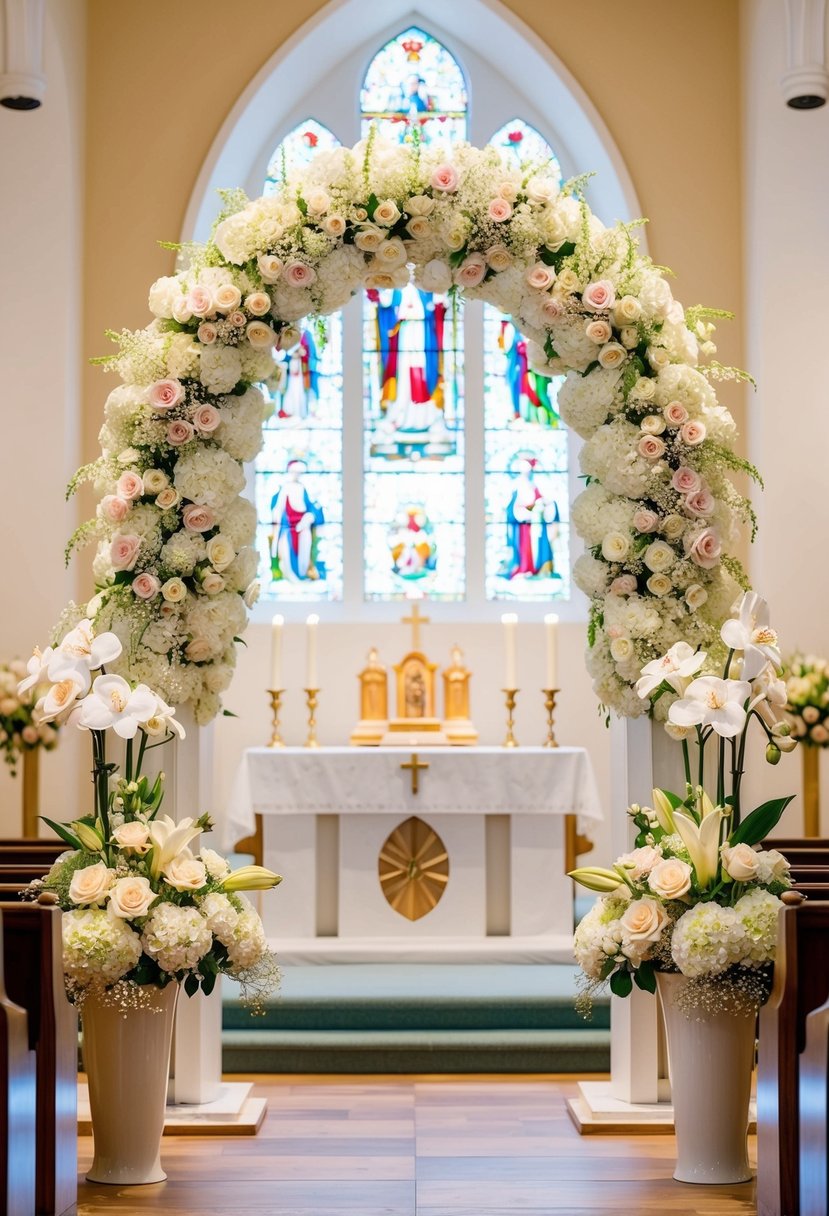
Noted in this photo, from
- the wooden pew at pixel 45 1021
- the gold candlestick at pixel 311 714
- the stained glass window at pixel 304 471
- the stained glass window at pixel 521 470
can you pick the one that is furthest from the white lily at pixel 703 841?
the stained glass window at pixel 304 471

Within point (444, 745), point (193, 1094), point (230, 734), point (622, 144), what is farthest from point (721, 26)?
point (193, 1094)

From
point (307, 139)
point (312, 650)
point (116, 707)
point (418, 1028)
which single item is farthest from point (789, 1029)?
point (307, 139)

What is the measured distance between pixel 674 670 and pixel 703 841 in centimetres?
49

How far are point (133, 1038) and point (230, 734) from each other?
4.20 m

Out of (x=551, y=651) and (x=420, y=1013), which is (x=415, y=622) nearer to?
(x=551, y=651)

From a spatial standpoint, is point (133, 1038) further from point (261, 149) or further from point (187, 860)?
point (261, 149)

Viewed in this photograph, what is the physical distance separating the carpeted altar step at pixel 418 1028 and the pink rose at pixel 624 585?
1.86m

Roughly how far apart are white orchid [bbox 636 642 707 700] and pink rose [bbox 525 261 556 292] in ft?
4.37

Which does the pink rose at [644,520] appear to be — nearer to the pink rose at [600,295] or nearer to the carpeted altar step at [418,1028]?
the pink rose at [600,295]

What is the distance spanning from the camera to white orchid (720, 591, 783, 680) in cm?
428

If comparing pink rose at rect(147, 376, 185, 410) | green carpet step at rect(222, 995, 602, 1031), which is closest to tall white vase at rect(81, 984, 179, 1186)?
green carpet step at rect(222, 995, 602, 1031)

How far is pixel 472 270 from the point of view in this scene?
508cm

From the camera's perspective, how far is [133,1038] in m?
4.38

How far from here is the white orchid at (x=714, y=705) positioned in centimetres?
423
